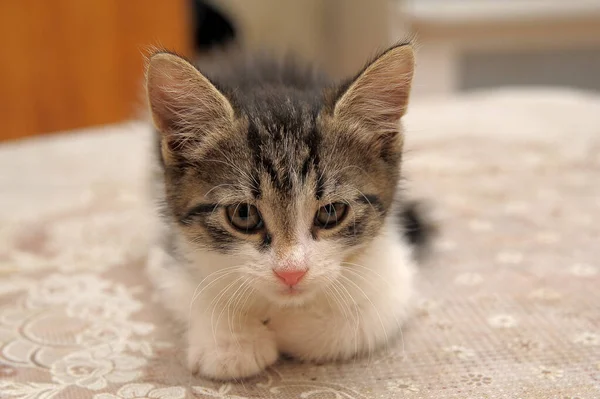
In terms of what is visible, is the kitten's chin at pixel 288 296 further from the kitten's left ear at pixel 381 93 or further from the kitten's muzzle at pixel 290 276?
the kitten's left ear at pixel 381 93

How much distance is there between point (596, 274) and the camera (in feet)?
4.50

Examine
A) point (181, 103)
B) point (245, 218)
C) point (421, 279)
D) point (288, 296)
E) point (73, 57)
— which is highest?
point (73, 57)

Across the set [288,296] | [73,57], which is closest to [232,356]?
[288,296]

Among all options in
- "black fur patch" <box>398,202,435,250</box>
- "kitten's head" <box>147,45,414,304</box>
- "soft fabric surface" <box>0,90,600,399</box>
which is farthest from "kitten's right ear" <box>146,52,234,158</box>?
"black fur patch" <box>398,202,435,250</box>

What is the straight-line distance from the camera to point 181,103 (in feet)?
3.75

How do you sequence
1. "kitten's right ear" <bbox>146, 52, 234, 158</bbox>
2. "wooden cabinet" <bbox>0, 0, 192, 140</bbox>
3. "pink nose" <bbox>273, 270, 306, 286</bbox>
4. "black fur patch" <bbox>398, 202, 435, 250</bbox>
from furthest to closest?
1. "wooden cabinet" <bbox>0, 0, 192, 140</bbox>
2. "black fur patch" <bbox>398, 202, 435, 250</bbox>
3. "kitten's right ear" <bbox>146, 52, 234, 158</bbox>
4. "pink nose" <bbox>273, 270, 306, 286</bbox>

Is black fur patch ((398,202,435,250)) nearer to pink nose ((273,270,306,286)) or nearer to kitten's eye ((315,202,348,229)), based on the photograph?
kitten's eye ((315,202,348,229))

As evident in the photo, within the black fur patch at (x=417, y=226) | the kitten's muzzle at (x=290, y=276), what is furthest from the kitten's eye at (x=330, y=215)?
the black fur patch at (x=417, y=226)

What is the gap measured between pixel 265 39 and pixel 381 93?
358 cm

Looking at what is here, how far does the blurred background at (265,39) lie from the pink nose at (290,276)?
2.21 metres

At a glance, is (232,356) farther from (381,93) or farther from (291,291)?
(381,93)

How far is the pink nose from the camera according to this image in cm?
96

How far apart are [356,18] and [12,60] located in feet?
7.44

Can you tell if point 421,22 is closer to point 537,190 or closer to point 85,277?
point 537,190
